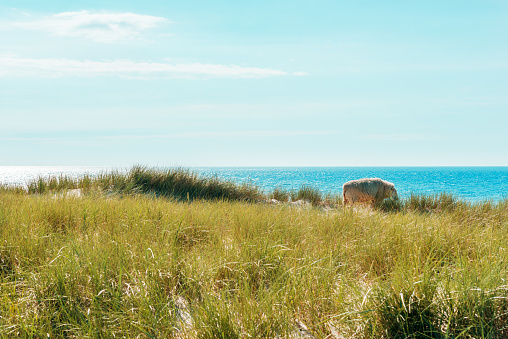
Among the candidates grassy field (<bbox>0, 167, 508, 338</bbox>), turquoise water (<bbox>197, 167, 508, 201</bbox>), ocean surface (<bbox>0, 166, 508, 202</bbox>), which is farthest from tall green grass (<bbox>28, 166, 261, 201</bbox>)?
grassy field (<bbox>0, 167, 508, 338</bbox>)

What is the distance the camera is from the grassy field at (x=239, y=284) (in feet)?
6.30

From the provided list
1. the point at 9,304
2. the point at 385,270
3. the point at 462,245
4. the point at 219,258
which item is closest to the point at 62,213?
the point at 9,304

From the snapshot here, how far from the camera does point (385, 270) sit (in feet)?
9.46

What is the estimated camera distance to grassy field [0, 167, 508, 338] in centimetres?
192

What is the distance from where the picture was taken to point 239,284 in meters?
2.39

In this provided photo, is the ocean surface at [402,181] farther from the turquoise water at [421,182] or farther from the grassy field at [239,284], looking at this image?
the grassy field at [239,284]

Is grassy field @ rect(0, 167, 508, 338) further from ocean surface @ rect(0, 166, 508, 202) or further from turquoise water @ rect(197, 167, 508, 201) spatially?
turquoise water @ rect(197, 167, 508, 201)

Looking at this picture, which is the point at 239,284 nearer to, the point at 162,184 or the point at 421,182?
the point at 162,184

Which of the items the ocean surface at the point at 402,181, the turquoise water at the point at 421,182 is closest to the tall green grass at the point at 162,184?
the ocean surface at the point at 402,181

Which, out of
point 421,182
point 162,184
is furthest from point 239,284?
point 421,182

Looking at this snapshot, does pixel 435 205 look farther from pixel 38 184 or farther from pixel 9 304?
pixel 38 184

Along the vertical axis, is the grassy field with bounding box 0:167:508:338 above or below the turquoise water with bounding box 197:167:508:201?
above

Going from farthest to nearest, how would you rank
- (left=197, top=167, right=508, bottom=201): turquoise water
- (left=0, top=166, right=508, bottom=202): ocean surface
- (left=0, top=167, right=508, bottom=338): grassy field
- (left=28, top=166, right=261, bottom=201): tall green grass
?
1. (left=197, top=167, right=508, bottom=201): turquoise water
2. (left=0, top=166, right=508, bottom=202): ocean surface
3. (left=28, top=166, right=261, bottom=201): tall green grass
4. (left=0, top=167, right=508, bottom=338): grassy field

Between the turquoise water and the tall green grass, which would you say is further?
the turquoise water
